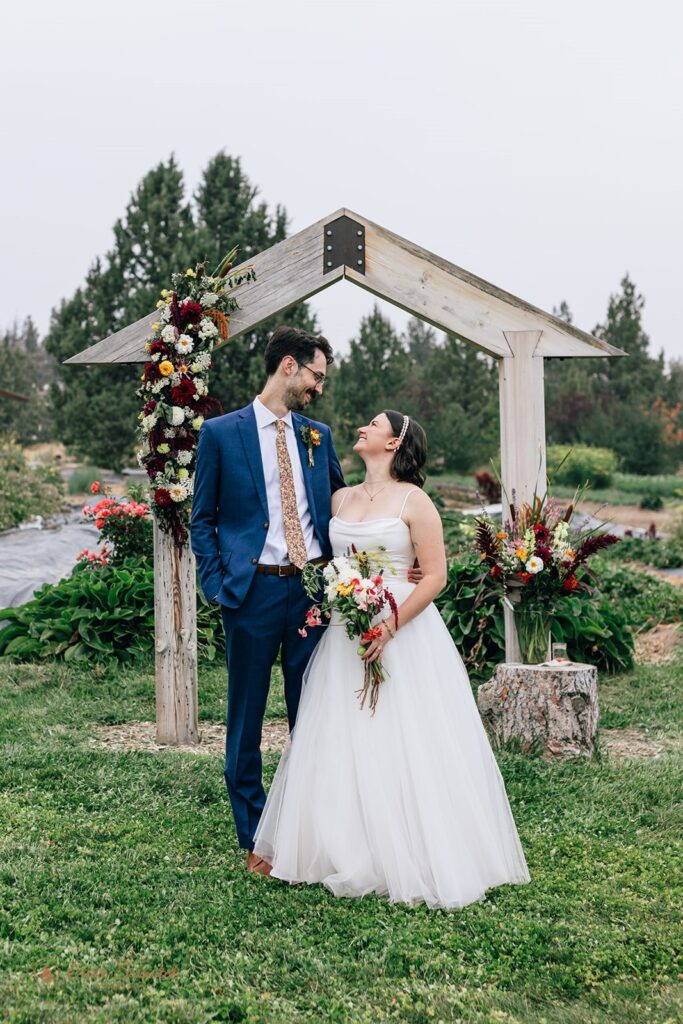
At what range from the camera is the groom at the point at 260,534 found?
12.5 ft

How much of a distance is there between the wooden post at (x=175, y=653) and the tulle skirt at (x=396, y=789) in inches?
83.4

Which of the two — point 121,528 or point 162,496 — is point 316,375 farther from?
point 121,528

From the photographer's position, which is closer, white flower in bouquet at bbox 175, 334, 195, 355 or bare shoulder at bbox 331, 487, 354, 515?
bare shoulder at bbox 331, 487, 354, 515

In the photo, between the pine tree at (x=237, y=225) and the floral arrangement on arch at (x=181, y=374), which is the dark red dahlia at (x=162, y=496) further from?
the pine tree at (x=237, y=225)

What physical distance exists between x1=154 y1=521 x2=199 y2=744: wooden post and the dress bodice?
2.19 meters

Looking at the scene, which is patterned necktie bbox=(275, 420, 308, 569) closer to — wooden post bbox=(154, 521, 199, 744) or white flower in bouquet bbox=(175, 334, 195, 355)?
white flower in bouquet bbox=(175, 334, 195, 355)

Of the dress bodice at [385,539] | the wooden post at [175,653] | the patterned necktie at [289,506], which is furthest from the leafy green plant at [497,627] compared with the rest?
the patterned necktie at [289,506]

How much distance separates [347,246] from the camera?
564 cm

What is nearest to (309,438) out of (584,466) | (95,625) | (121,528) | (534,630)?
(534,630)

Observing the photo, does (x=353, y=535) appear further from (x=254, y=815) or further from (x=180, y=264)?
(x=180, y=264)

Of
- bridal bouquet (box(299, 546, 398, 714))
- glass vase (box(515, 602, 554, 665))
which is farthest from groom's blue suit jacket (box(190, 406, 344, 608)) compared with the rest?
glass vase (box(515, 602, 554, 665))

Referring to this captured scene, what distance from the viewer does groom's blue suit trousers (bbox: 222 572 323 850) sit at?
3812 millimetres

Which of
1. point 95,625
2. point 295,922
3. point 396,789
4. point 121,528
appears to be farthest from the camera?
point 121,528

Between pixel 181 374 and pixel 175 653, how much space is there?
1.67 meters
